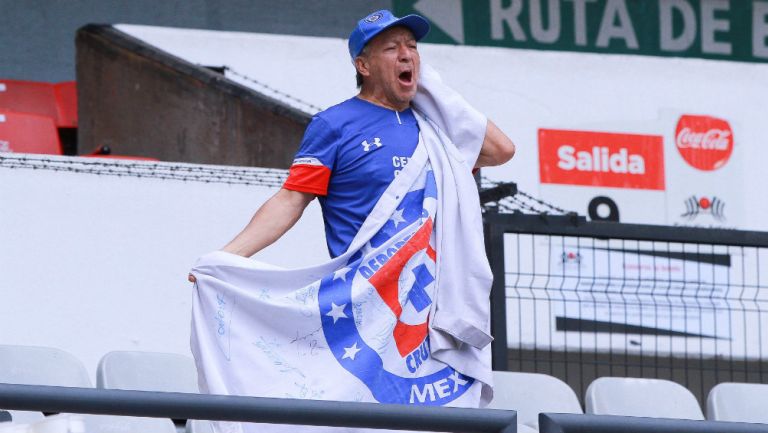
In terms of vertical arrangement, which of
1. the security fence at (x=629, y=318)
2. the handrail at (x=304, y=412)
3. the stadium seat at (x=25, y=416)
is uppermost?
the handrail at (x=304, y=412)

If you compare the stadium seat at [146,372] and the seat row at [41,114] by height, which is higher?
the seat row at [41,114]

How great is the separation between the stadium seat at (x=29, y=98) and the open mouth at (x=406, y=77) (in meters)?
5.95

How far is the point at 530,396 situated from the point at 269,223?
5.60 ft

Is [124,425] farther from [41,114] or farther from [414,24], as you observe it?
[41,114]

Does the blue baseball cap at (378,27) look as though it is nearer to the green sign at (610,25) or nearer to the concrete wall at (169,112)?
the concrete wall at (169,112)

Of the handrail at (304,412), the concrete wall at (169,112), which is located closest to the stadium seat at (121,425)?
the handrail at (304,412)

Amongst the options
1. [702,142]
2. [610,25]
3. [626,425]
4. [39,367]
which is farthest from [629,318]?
[626,425]

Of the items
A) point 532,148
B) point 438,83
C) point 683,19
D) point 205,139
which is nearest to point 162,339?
point 205,139

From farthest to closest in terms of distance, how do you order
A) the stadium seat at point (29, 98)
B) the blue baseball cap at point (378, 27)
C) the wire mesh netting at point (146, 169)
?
the stadium seat at point (29, 98) → the wire mesh netting at point (146, 169) → the blue baseball cap at point (378, 27)

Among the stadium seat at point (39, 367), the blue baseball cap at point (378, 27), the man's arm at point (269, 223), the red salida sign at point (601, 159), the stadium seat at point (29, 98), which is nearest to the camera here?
the man's arm at point (269, 223)

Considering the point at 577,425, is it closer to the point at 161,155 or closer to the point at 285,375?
the point at 285,375

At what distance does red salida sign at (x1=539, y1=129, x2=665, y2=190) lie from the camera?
393 inches

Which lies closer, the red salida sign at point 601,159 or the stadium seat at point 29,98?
the stadium seat at point 29,98

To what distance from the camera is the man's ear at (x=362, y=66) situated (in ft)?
12.0
